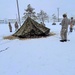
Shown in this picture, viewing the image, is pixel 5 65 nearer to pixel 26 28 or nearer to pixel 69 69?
pixel 69 69

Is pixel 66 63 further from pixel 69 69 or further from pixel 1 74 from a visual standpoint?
pixel 1 74

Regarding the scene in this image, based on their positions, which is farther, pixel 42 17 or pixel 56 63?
pixel 42 17

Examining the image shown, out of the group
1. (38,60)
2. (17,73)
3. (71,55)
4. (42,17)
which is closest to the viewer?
(17,73)

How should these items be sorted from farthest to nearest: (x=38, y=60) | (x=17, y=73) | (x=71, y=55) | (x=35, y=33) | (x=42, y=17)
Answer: (x=42, y=17) → (x=35, y=33) → (x=71, y=55) → (x=38, y=60) → (x=17, y=73)

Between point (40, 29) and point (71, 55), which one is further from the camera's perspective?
point (40, 29)

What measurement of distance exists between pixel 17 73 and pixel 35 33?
8992mm

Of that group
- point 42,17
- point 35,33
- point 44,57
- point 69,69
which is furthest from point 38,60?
point 42,17

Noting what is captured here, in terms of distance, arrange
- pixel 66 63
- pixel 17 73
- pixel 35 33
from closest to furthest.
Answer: pixel 17 73, pixel 66 63, pixel 35 33

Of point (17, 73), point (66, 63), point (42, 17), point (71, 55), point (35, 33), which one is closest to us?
point (17, 73)

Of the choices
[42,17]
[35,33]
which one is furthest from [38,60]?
[42,17]

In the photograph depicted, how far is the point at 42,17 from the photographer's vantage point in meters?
88.9

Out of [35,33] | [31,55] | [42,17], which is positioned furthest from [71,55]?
[42,17]

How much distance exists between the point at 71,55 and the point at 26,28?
7.91 m

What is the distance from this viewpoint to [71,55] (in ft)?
25.9
